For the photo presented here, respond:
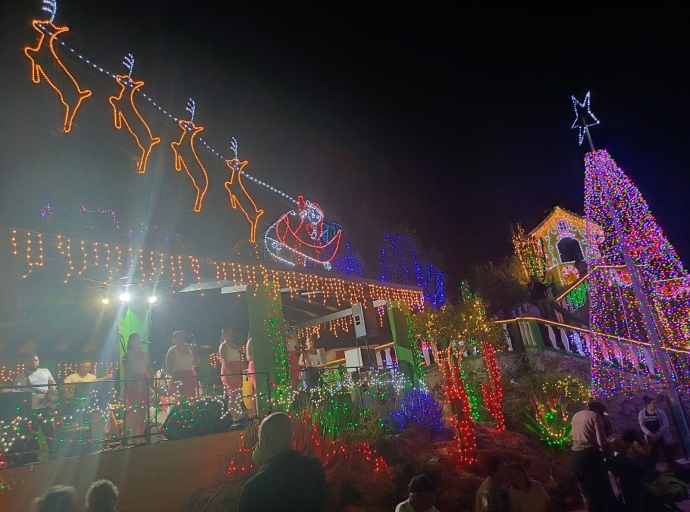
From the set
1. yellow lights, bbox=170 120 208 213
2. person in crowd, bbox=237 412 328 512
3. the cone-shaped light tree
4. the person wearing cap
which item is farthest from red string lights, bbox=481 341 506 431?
person in crowd, bbox=237 412 328 512

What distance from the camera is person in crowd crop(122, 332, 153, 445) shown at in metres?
7.04

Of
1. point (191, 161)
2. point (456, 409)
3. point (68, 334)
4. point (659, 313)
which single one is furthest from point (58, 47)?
point (659, 313)

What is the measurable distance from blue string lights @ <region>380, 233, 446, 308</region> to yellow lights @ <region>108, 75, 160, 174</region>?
19.1m

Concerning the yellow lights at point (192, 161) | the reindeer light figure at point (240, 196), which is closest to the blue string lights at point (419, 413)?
the reindeer light figure at point (240, 196)

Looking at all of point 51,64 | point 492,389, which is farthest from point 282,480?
point 51,64

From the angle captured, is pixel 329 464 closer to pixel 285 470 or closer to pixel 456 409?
pixel 456 409

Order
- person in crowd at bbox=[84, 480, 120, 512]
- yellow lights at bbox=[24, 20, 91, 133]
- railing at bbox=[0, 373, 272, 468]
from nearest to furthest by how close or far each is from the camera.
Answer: person in crowd at bbox=[84, 480, 120, 512]
railing at bbox=[0, 373, 272, 468]
yellow lights at bbox=[24, 20, 91, 133]

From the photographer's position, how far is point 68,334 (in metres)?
11.2

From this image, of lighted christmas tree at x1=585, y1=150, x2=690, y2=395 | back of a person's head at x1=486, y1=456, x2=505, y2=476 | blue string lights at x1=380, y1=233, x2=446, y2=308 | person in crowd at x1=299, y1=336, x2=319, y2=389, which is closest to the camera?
back of a person's head at x1=486, y1=456, x2=505, y2=476

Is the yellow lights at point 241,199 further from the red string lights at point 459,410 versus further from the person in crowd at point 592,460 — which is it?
the person in crowd at point 592,460

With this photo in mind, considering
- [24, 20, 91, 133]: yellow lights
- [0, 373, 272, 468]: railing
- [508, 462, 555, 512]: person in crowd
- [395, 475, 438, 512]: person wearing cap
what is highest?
[24, 20, 91, 133]: yellow lights

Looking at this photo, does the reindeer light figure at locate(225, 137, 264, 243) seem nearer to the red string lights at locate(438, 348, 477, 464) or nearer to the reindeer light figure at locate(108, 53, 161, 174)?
the reindeer light figure at locate(108, 53, 161, 174)

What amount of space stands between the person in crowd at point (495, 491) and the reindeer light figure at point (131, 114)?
8.04 metres

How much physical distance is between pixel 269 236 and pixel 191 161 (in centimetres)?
275
